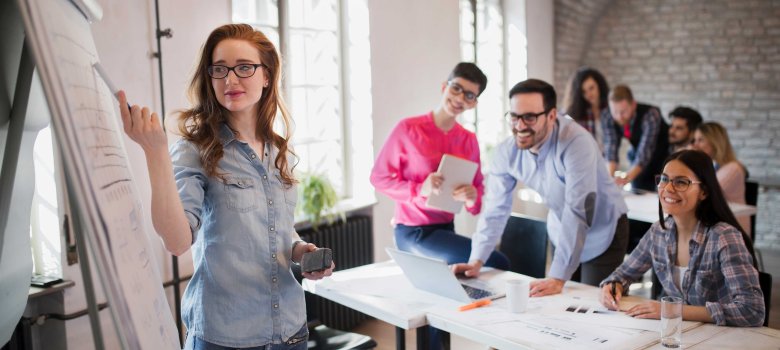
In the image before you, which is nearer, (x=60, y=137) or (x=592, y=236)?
(x=60, y=137)

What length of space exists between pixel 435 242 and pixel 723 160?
223 cm

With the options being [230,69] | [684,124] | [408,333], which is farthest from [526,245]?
[684,124]

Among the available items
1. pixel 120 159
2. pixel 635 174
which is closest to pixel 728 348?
pixel 120 159

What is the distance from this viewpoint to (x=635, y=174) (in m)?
5.60

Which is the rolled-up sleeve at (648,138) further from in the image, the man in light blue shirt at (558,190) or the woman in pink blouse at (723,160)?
the man in light blue shirt at (558,190)

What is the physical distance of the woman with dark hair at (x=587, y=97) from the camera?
5684mm

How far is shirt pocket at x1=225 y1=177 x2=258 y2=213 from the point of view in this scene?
1846mm

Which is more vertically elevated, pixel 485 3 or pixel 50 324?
pixel 485 3

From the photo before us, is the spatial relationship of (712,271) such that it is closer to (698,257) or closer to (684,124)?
(698,257)

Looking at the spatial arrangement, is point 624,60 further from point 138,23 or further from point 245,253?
point 245,253

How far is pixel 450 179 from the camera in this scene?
3.56 metres

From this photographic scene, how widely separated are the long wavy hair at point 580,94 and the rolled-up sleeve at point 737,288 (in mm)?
3398

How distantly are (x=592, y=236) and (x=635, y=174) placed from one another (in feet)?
8.23

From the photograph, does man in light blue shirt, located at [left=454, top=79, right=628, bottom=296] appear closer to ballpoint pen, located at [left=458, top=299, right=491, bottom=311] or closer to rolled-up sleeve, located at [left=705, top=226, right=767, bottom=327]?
ballpoint pen, located at [left=458, top=299, right=491, bottom=311]
